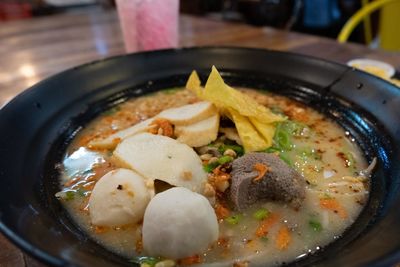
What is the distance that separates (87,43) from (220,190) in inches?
81.3

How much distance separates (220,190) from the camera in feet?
3.74

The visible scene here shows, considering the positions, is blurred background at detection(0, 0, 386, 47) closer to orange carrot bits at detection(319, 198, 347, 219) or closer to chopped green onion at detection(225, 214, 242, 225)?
orange carrot bits at detection(319, 198, 347, 219)

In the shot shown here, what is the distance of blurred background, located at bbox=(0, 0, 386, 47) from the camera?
15.4 ft

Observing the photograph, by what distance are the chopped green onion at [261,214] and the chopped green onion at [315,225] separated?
0.41 feet

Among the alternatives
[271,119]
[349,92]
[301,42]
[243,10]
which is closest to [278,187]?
[271,119]

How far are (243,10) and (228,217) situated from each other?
5056mm

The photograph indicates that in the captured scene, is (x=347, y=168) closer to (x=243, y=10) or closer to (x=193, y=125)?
(x=193, y=125)

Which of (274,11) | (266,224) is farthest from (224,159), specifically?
(274,11)

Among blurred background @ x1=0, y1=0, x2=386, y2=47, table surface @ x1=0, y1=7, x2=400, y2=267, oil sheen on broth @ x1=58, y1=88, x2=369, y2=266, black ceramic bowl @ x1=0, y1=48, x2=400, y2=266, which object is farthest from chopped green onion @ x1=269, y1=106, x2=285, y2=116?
blurred background @ x1=0, y1=0, x2=386, y2=47

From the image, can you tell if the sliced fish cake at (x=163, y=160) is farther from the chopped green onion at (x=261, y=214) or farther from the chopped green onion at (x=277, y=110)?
the chopped green onion at (x=277, y=110)

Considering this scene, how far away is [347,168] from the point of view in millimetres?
1291

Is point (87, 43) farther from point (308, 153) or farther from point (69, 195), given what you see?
point (308, 153)

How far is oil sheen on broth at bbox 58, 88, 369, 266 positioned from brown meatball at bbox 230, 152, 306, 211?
0.09 feet

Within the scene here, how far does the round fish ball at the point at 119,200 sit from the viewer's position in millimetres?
1016
